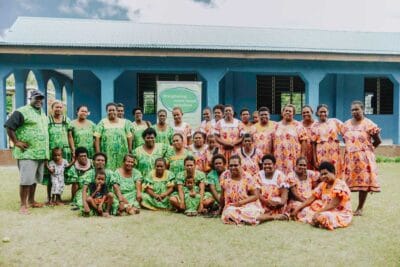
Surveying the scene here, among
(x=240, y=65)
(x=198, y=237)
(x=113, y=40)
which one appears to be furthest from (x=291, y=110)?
(x=113, y=40)

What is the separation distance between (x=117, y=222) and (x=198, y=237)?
1.25 metres

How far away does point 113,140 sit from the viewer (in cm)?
661

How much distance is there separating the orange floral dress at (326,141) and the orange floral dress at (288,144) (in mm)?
186

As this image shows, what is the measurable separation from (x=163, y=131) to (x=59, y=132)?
5.29 feet

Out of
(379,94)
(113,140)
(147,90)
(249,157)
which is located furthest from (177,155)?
(379,94)

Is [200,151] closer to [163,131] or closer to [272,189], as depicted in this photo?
[163,131]

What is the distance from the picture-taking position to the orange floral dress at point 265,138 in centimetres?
655

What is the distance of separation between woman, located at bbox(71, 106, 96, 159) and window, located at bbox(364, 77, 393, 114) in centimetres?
1148

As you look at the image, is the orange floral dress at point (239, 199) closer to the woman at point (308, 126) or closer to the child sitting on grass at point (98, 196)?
the woman at point (308, 126)

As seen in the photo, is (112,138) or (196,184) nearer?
(196,184)

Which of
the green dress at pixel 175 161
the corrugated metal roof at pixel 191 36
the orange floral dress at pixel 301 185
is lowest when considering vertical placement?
the orange floral dress at pixel 301 185

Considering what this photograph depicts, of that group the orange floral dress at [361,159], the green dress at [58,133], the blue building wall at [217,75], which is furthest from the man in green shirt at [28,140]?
the blue building wall at [217,75]

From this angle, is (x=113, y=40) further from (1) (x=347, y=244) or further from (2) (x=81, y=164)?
(1) (x=347, y=244)

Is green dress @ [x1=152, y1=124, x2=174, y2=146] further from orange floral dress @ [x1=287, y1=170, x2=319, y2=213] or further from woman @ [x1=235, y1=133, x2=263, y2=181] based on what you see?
orange floral dress @ [x1=287, y1=170, x2=319, y2=213]
